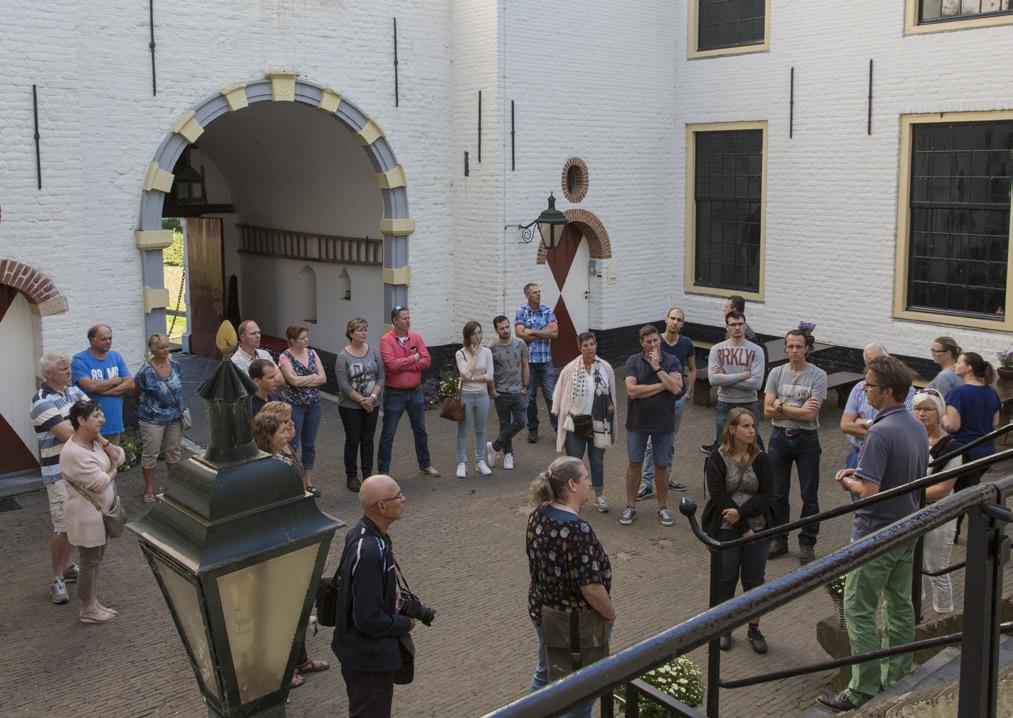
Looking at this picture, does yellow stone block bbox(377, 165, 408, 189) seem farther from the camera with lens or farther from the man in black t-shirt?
the camera with lens

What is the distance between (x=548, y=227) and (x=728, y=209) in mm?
3145

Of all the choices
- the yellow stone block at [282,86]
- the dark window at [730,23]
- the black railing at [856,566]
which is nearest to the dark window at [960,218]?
the dark window at [730,23]

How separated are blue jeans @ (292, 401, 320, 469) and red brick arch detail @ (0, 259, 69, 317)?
112 inches

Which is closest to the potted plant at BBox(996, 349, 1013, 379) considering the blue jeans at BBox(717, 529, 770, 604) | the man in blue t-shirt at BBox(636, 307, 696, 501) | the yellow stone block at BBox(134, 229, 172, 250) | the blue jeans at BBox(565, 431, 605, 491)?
the man in blue t-shirt at BBox(636, 307, 696, 501)

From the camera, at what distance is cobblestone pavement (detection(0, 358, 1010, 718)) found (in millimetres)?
6711

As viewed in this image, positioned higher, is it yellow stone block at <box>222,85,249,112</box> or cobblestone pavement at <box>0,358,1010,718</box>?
yellow stone block at <box>222,85,249,112</box>

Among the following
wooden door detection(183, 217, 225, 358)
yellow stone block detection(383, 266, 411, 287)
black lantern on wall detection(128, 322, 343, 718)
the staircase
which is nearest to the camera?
black lantern on wall detection(128, 322, 343, 718)

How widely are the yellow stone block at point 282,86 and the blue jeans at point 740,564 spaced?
848 cm

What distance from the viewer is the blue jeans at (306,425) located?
33.7ft

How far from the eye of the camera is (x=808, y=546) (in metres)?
8.77

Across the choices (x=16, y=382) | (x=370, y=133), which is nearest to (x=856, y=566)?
(x=16, y=382)

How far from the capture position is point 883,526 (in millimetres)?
5375

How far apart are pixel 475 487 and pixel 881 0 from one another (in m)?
8.37

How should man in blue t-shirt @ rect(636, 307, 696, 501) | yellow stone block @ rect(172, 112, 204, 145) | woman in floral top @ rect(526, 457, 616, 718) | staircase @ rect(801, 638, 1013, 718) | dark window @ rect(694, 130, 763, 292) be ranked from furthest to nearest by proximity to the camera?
1. dark window @ rect(694, 130, 763, 292)
2. yellow stone block @ rect(172, 112, 204, 145)
3. man in blue t-shirt @ rect(636, 307, 696, 501)
4. woman in floral top @ rect(526, 457, 616, 718)
5. staircase @ rect(801, 638, 1013, 718)
